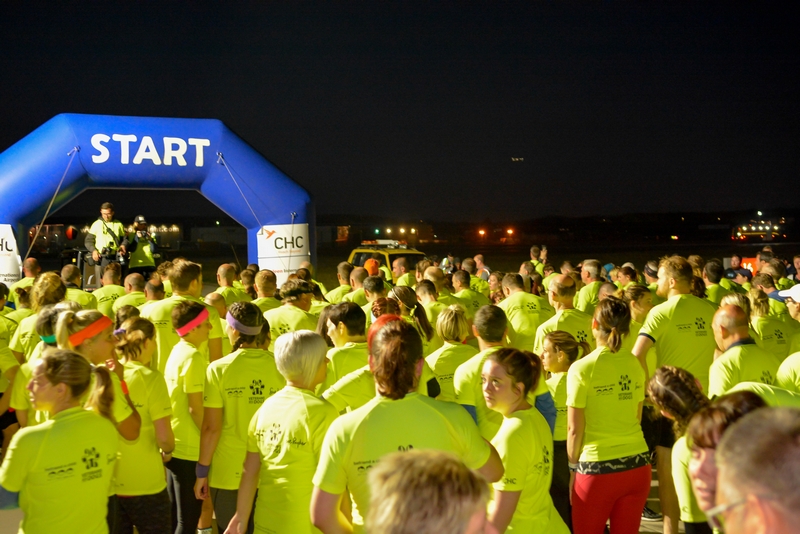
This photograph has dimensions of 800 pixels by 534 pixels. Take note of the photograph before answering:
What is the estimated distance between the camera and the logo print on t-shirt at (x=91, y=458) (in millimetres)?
2934

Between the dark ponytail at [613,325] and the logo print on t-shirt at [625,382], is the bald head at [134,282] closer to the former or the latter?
the dark ponytail at [613,325]

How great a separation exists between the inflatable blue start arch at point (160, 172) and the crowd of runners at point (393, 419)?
14.7 ft

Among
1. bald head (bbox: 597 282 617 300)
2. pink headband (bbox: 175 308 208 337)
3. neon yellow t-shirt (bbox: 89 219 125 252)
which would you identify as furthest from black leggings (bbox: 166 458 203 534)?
neon yellow t-shirt (bbox: 89 219 125 252)

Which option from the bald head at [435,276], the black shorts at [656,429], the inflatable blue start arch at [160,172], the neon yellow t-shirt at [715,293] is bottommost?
the black shorts at [656,429]

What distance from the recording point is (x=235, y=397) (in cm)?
392

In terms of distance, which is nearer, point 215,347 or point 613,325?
point 613,325

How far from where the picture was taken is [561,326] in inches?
224

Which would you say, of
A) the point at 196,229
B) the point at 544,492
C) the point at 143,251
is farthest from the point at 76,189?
the point at 196,229

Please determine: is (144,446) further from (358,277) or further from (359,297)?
(358,277)

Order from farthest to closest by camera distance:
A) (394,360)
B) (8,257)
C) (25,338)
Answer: (8,257) < (25,338) < (394,360)

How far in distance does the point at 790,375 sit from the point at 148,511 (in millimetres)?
3673

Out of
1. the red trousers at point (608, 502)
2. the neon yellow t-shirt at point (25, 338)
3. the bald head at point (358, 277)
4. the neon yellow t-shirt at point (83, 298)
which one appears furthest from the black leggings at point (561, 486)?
the neon yellow t-shirt at point (83, 298)

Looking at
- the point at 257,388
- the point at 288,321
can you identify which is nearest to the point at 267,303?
the point at 288,321

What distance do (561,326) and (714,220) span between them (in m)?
94.0
